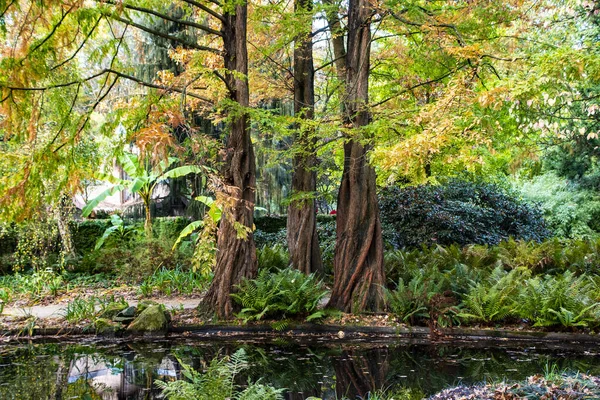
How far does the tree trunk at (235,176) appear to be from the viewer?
9.61m

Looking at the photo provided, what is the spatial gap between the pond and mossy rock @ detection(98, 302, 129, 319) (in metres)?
0.68

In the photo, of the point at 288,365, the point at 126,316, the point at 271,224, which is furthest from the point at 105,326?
the point at 271,224

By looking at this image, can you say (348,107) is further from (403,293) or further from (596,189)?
(596,189)

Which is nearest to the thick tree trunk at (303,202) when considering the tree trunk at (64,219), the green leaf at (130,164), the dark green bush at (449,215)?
the dark green bush at (449,215)

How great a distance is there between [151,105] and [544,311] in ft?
22.1

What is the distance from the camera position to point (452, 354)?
25.7 feet

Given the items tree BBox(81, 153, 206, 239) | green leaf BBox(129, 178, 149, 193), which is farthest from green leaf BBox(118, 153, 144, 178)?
green leaf BBox(129, 178, 149, 193)

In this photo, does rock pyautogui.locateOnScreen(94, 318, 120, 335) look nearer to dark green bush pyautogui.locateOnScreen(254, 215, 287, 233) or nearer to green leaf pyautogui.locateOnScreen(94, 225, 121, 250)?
green leaf pyautogui.locateOnScreen(94, 225, 121, 250)

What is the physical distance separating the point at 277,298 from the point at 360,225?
1.88 meters

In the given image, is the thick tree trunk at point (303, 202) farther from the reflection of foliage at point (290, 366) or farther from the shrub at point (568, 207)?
the shrub at point (568, 207)

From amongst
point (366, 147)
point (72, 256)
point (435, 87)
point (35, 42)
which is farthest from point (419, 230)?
point (35, 42)

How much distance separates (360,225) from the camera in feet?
32.3

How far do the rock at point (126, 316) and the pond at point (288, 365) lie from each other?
0.51 metres

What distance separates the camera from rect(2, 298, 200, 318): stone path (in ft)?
33.0
